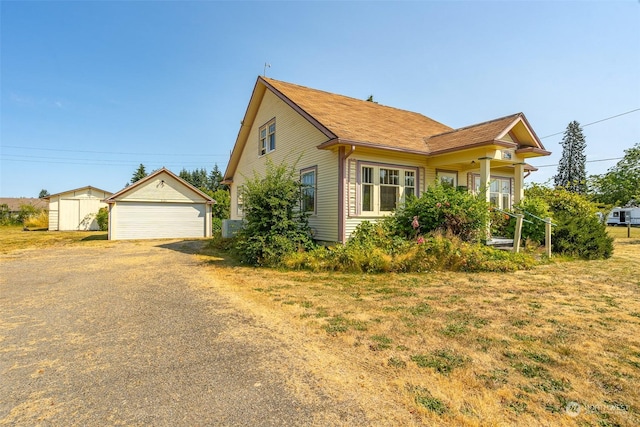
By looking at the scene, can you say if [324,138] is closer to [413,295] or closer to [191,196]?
[413,295]

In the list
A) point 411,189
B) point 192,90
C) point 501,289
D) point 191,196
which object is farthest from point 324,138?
Answer: point 192,90

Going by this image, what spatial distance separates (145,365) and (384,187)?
366 inches

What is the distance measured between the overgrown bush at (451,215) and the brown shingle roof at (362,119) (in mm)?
2131

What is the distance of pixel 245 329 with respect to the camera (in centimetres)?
435

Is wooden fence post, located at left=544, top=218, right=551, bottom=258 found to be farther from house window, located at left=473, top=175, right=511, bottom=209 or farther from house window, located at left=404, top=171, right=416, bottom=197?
house window, located at left=404, top=171, right=416, bottom=197

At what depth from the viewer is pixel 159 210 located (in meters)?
20.2

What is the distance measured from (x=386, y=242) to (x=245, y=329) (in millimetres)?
6058

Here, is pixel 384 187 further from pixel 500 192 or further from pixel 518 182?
pixel 500 192

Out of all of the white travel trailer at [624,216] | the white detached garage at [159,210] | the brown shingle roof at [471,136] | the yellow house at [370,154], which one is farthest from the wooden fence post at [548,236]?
the white travel trailer at [624,216]

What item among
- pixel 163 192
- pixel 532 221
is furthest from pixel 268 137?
pixel 532 221

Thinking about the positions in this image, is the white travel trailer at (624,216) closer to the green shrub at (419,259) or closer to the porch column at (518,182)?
the porch column at (518,182)

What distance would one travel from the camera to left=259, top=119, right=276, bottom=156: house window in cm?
1516

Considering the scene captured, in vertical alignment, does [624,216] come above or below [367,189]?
below

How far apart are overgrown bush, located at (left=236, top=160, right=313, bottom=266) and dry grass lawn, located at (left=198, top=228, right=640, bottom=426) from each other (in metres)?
2.28
